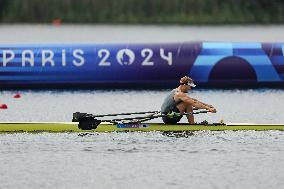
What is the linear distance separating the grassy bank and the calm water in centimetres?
5653

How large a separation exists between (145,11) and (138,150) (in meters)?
75.2

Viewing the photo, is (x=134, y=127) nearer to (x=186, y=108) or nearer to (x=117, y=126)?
(x=117, y=126)

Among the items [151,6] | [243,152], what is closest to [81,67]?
[243,152]

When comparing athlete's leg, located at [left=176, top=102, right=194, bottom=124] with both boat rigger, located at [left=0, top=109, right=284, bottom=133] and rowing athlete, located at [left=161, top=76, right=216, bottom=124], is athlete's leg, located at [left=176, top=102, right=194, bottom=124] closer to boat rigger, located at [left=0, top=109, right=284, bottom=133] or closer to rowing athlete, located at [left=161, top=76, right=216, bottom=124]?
rowing athlete, located at [left=161, top=76, right=216, bottom=124]

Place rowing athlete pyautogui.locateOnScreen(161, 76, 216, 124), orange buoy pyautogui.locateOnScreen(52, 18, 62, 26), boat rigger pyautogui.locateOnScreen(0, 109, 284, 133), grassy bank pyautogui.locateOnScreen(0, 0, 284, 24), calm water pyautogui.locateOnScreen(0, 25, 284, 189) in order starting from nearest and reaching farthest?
1. calm water pyautogui.locateOnScreen(0, 25, 284, 189)
2. boat rigger pyautogui.locateOnScreen(0, 109, 284, 133)
3. rowing athlete pyautogui.locateOnScreen(161, 76, 216, 124)
4. grassy bank pyautogui.locateOnScreen(0, 0, 284, 24)
5. orange buoy pyautogui.locateOnScreen(52, 18, 62, 26)

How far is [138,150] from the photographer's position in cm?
3891

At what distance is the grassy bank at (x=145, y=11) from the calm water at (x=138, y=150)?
185 ft

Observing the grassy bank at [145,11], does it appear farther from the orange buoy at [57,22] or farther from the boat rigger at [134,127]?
the boat rigger at [134,127]

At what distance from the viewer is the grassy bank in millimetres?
112688

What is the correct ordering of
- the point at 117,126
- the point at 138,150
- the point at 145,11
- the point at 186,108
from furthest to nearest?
the point at 145,11, the point at 186,108, the point at 117,126, the point at 138,150

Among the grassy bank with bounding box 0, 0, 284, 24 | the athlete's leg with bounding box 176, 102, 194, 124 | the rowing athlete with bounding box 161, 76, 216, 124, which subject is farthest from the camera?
the grassy bank with bounding box 0, 0, 284, 24

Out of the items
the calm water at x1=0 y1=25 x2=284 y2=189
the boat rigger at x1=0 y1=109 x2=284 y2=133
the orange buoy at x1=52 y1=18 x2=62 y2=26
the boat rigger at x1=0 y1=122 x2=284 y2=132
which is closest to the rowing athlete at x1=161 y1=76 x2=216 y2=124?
the boat rigger at x1=0 y1=109 x2=284 y2=133

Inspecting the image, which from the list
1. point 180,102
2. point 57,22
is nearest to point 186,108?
point 180,102

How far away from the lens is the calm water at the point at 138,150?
34375 millimetres
